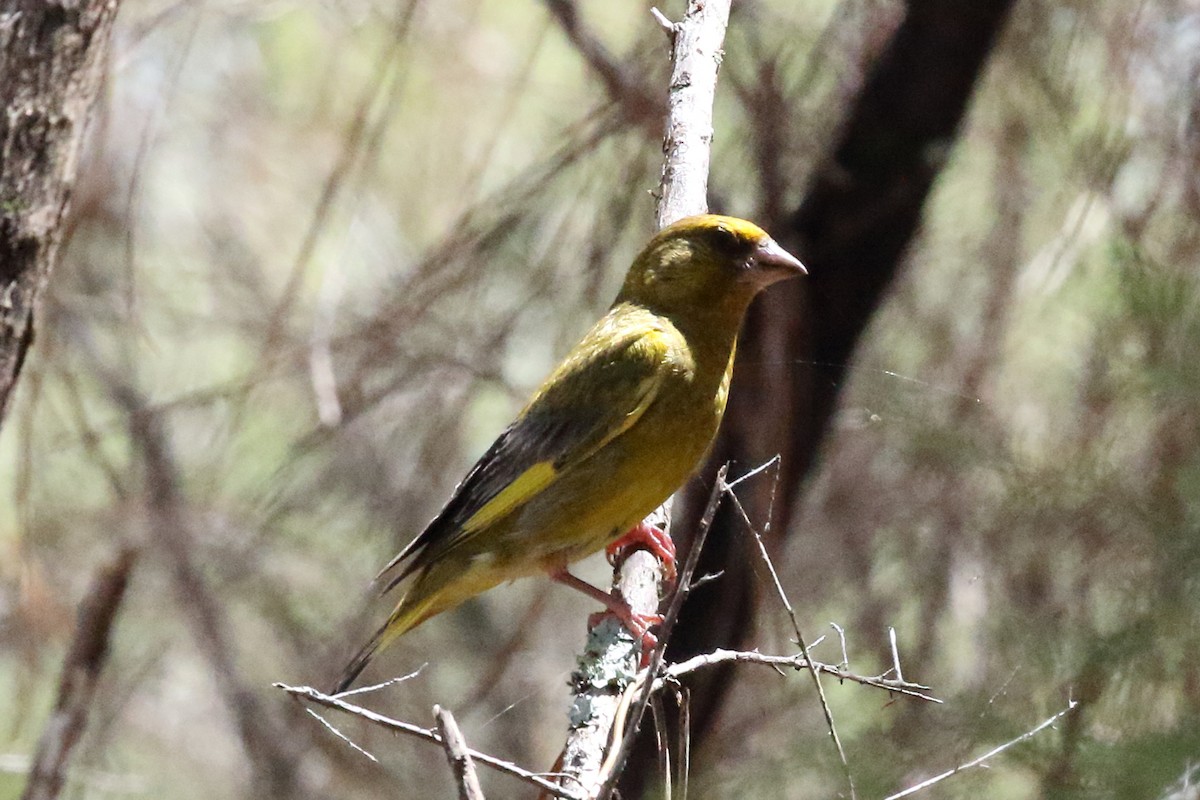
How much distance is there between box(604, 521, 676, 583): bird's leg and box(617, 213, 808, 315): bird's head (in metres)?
0.57

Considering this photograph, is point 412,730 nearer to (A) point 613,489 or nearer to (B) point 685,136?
(A) point 613,489

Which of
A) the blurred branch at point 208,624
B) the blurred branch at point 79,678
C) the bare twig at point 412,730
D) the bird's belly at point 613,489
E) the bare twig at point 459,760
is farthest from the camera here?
the blurred branch at point 208,624

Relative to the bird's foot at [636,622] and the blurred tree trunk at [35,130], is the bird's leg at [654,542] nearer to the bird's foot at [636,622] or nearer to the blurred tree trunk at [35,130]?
the bird's foot at [636,622]

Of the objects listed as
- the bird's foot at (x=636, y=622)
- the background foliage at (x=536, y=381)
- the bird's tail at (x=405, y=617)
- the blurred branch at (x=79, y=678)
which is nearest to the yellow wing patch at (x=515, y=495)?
the bird's tail at (x=405, y=617)

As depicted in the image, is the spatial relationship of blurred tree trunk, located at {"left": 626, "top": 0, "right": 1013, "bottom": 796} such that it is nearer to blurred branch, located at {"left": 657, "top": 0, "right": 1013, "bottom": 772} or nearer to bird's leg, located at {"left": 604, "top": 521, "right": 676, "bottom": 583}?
blurred branch, located at {"left": 657, "top": 0, "right": 1013, "bottom": 772}

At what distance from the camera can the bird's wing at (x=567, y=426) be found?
140 inches

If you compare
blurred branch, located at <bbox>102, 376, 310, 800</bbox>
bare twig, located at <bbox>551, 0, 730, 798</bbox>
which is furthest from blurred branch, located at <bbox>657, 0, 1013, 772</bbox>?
blurred branch, located at <bbox>102, 376, 310, 800</bbox>

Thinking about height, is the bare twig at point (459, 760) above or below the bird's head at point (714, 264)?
below

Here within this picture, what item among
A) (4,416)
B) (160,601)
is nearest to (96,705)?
(160,601)

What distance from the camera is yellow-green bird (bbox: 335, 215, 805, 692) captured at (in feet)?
11.4

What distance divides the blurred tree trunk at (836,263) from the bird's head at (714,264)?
1055 millimetres

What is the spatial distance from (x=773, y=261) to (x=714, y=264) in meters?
0.15

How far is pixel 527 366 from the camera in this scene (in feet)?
19.4

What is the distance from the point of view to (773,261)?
11.9 ft
